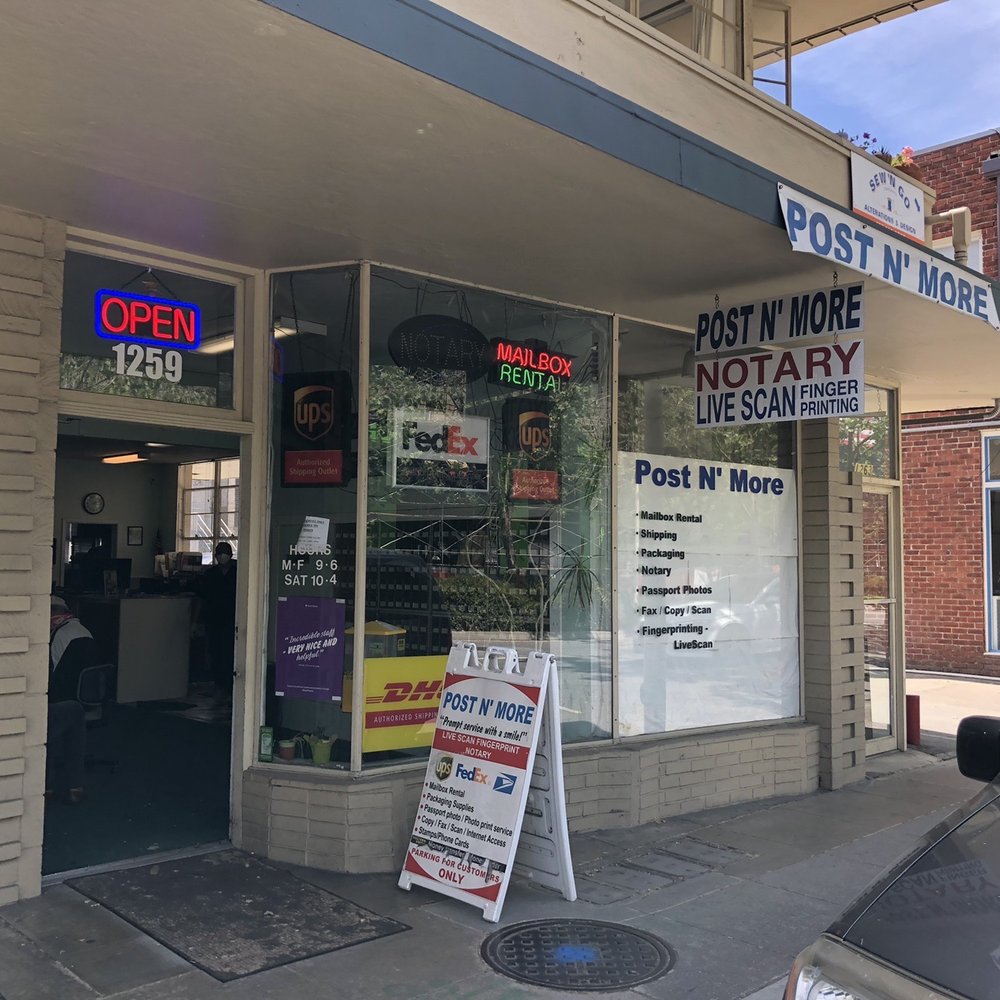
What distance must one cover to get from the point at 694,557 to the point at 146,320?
4233 mm

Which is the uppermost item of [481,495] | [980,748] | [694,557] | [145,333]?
[145,333]

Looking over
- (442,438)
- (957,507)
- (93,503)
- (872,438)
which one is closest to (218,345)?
(442,438)

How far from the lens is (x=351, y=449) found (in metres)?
5.85

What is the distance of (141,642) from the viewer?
10.3 meters

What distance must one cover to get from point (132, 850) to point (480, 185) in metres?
4.14

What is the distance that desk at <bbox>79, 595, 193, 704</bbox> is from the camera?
33.4 feet

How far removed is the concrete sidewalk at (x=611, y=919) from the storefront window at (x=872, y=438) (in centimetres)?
315

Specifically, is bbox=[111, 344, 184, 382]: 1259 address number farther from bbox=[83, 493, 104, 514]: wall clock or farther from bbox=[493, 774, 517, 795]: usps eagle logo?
bbox=[83, 493, 104, 514]: wall clock

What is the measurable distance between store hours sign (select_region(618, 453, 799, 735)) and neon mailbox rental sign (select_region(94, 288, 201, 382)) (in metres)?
3.11

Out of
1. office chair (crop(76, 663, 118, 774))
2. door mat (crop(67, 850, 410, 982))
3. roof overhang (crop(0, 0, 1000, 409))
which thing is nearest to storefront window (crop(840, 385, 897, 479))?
roof overhang (crop(0, 0, 1000, 409))

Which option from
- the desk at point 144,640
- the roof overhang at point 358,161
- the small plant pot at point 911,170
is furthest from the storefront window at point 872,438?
the desk at point 144,640

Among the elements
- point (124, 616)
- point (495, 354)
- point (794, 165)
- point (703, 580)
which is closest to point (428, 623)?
point (495, 354)

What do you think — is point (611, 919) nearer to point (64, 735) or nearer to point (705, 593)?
point (705, 593)

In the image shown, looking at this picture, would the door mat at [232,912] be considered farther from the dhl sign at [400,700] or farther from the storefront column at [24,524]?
the dhl sign at [400,700]
